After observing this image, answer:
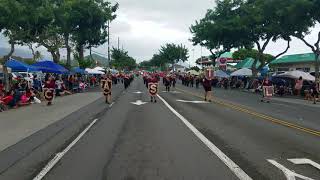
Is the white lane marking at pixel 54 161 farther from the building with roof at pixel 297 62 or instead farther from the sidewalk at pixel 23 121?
the building with roof at pixel 297 62

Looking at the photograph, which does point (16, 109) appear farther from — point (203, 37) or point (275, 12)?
point (203, 37)

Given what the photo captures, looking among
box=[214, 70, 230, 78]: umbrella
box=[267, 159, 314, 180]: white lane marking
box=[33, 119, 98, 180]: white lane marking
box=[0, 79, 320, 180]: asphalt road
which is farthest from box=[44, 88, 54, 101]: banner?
box=[214, 70, 230, 78]: umbrella

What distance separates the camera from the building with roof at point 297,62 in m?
64.0

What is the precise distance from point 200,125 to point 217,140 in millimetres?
4160

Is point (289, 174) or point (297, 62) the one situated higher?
point (297, 62)

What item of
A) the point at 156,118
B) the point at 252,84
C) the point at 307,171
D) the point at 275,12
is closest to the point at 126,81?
the point at 252,84

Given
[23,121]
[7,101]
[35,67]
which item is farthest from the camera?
[35,67]

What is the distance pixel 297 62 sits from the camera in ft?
220

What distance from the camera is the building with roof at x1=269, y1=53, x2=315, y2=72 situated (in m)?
64.0

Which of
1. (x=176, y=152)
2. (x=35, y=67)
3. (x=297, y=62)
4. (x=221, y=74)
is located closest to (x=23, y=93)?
(x=35, y=67)

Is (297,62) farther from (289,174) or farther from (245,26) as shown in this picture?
(289,174)

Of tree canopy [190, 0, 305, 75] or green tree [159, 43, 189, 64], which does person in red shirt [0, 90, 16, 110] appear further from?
green tree [159, 43, 189, 64]

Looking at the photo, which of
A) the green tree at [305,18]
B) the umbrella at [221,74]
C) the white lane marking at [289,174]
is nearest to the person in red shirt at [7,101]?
the white lane marking at [289,174]

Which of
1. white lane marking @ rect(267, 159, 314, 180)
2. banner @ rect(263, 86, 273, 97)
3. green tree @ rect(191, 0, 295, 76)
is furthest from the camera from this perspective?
green tree @ rect(191, 0, 295, 76)
